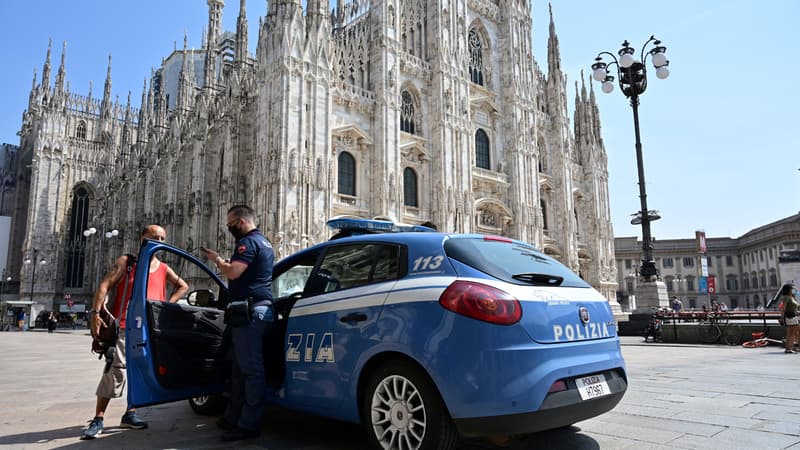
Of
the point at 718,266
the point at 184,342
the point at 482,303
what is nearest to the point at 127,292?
the point at 184,342

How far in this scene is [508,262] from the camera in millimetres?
3416

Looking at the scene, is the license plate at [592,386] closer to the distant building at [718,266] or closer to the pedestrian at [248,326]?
the pedestrian at [248,326]

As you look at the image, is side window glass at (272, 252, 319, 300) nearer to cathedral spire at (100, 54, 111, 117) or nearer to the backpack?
the backpack

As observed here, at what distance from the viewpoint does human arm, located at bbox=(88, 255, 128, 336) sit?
4176 millimetres

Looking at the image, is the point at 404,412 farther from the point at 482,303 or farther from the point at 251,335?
the point at 251,335

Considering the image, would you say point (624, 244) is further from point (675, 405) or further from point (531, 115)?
point (675, 405)

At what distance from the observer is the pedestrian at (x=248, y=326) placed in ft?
12.4

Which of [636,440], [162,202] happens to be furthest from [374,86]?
[636,440]

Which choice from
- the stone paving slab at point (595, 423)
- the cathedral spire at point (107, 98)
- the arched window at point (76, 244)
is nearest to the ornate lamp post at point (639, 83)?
the stone paving slab at point (595, 423)

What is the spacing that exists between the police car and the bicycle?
37.0 feet

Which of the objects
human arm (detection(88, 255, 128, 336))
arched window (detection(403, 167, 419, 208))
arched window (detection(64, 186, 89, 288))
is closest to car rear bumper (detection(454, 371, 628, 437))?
human arm (detection(88, 255, 128, 336))

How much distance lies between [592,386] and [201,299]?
3569 millimetres

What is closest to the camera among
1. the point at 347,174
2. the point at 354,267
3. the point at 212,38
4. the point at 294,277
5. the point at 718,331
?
the point at 354,267

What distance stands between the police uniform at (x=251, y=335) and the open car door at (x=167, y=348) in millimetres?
429
